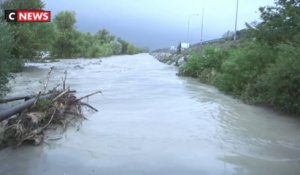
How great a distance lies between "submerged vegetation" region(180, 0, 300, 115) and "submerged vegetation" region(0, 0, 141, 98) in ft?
29.9

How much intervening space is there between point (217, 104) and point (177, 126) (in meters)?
6.23

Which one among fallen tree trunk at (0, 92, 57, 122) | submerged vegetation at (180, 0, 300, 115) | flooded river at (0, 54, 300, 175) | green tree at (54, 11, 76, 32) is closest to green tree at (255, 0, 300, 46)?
submerged vegetation at (180, 0, 300, 115)

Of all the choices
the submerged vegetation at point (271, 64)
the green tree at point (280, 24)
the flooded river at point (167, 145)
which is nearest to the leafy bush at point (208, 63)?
the submerged vegetation at point (271, 64)

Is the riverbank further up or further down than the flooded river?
further up

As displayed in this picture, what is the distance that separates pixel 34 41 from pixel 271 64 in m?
27.1

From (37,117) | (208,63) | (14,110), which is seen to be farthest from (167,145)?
(208,63)

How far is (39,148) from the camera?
10.4 m

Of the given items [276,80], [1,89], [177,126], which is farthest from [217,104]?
[1,89]

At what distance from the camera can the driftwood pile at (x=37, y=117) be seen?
34.0 feet

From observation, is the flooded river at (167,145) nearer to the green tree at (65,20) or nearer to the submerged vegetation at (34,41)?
the submerged vegetation at (34,41)

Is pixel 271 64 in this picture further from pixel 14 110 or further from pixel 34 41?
pixel 34 41

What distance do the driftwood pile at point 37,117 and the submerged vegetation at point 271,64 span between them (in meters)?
7.34

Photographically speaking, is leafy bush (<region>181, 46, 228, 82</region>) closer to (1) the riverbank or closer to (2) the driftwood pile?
(1) the riverbank

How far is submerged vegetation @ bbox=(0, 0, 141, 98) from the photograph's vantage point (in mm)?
12828
